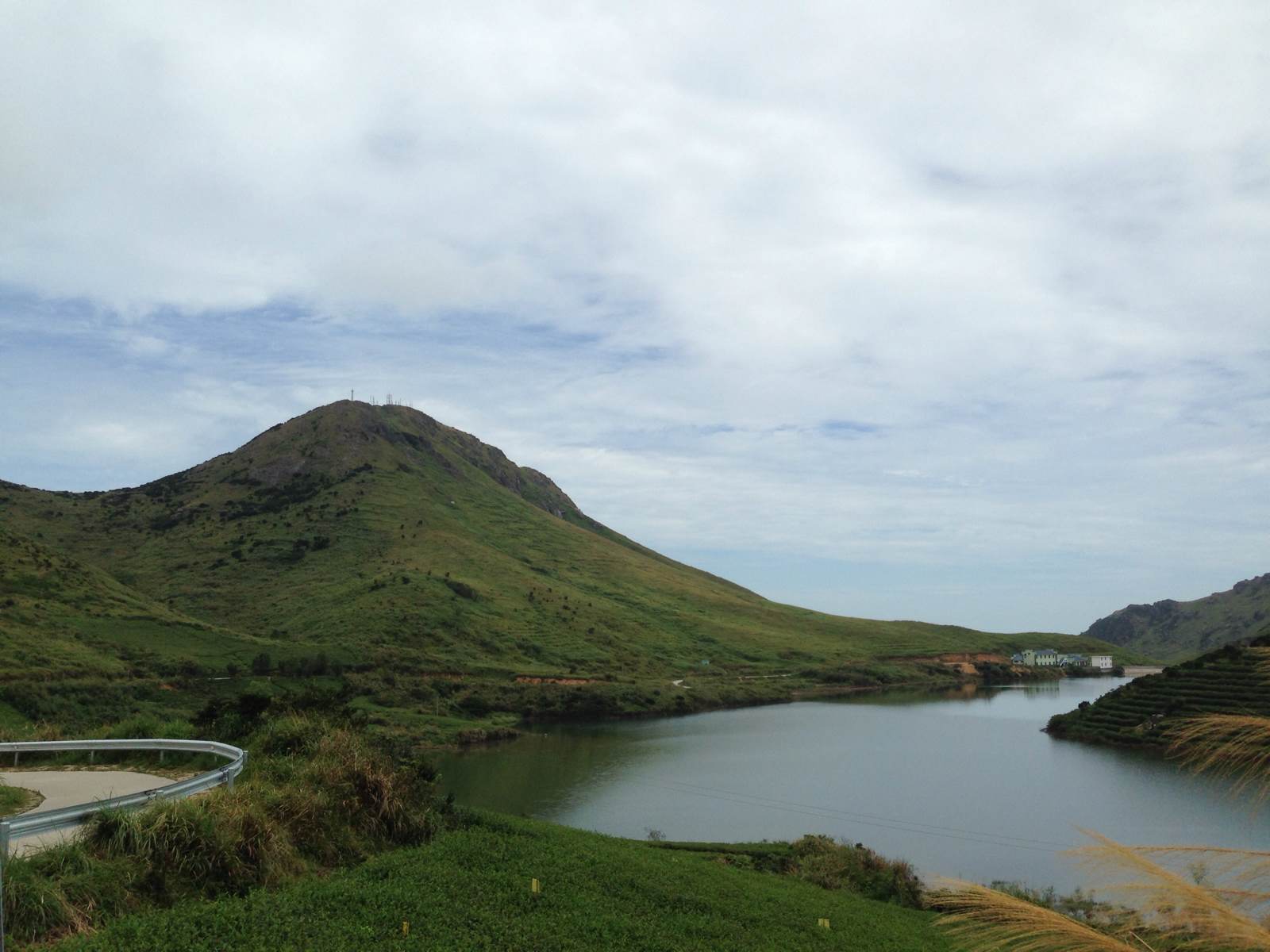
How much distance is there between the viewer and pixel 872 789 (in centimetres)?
5331

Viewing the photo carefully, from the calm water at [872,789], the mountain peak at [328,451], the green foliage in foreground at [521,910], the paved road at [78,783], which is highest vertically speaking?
the mountain peak at [328,451]

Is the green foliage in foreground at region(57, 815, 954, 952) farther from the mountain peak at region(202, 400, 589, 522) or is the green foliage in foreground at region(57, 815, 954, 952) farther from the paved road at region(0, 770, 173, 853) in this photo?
the mountain peak at region(202, 400, 589, 522)

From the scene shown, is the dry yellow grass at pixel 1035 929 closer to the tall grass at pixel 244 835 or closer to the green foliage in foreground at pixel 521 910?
the green foliage in foreground at pixel 521 910

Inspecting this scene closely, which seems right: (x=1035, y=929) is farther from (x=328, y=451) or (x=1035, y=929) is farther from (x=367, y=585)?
(x=328, y=451)

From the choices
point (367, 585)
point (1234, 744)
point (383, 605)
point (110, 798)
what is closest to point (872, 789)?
point (110, 798)

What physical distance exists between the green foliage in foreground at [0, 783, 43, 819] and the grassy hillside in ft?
231

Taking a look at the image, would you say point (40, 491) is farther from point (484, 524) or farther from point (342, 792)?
point (342, 792)

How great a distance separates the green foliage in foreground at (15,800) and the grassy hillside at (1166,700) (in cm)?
7055

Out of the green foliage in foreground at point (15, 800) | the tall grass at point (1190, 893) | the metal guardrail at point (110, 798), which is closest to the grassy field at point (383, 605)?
the metal guardrail at point (110, 798)

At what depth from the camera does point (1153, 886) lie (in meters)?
4.05

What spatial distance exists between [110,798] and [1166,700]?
81.9m

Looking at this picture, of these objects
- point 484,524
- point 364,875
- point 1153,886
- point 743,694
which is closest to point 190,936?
point 364,875

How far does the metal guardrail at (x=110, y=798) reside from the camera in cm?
962

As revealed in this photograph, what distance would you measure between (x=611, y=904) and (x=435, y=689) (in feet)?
226
